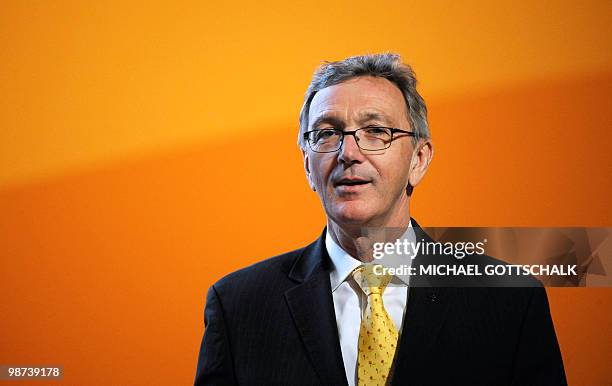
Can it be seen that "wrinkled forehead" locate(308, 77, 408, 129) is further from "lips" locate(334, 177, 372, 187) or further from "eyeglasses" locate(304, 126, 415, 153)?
"lips" locate(334, 177, 372, 187)

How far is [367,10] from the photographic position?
239cm

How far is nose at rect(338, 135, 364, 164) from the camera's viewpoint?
1.51 metres

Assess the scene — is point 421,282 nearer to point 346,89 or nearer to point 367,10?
point 346,89

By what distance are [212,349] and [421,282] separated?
484mm

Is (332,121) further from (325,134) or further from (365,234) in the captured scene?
(365,234)

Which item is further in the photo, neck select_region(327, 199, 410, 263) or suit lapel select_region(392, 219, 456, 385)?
neck select_region(327, 199, 410, 263)

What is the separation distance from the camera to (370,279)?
1522mm

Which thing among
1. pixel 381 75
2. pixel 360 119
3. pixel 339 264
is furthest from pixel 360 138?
pixel 339 264

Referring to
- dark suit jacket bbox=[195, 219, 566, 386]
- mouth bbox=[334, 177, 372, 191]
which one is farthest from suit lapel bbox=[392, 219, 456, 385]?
mouth bbox=[334, 177, 372, 191]

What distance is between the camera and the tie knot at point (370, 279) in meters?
1.50

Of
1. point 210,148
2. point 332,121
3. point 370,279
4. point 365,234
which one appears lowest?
point 370,279

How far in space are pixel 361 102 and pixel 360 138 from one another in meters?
0.09

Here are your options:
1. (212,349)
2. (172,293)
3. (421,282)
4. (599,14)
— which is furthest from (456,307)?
(599,14)

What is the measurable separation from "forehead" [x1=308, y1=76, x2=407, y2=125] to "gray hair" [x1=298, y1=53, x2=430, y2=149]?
0.6 inches
